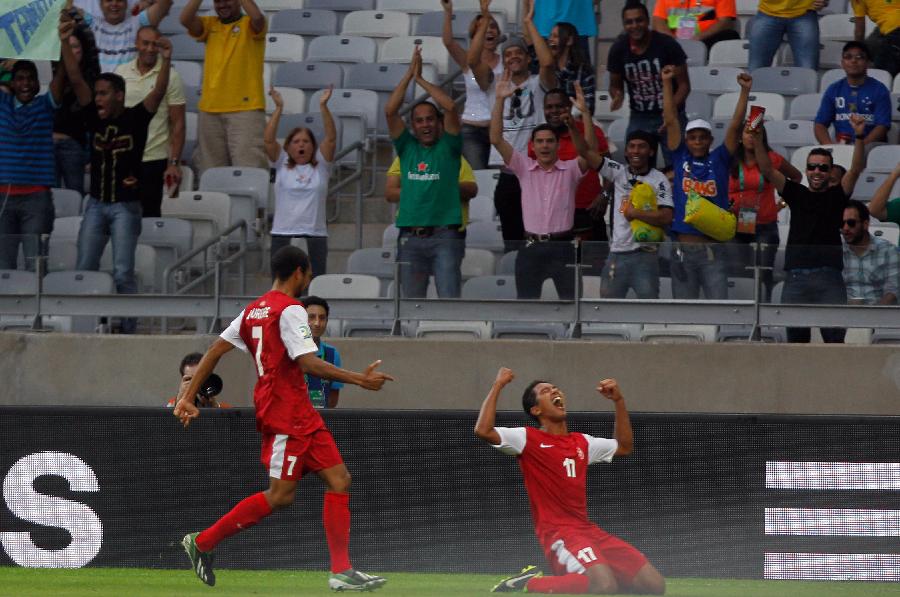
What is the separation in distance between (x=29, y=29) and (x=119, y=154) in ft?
4.48

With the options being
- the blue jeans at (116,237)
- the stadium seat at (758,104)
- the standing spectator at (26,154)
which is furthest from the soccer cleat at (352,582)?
the stadium seat at (758,104)

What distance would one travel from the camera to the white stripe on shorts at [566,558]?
381 inches

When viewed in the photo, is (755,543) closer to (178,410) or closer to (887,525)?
(887,525)

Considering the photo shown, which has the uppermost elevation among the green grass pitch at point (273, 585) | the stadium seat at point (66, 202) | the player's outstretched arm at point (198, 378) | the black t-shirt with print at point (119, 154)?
the black t-shirt with print at point (119, 154)

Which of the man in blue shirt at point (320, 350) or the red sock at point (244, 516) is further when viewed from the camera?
the man in blue shirt at point (320, 350)

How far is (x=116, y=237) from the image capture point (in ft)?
46.7

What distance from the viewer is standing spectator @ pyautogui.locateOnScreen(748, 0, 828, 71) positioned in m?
17.1

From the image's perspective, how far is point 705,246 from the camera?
1316 cm

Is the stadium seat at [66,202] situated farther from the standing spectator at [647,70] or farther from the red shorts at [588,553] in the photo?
the red shorts at [588,553]

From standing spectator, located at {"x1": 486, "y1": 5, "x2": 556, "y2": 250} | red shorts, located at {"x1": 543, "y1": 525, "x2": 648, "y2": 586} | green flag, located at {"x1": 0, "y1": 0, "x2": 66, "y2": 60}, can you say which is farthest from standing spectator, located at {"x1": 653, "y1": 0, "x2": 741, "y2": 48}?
red shorts, located at {"x1": 543, "y1": 525, "x2": 648, "y2": 586}

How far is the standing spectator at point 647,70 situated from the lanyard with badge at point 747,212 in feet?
4.04

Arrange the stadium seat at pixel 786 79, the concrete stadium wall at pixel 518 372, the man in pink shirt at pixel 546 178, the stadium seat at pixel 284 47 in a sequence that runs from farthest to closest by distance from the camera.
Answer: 1. the stadium seat at pixel 284 47
2. the stadium seat at pixel 786 79
3. the man in pink shirt at pixel 546 178
4. the concrete stadium wall at pixel 518 372

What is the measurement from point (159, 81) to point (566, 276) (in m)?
4.64

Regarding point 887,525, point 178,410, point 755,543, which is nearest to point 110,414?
point 178,410
